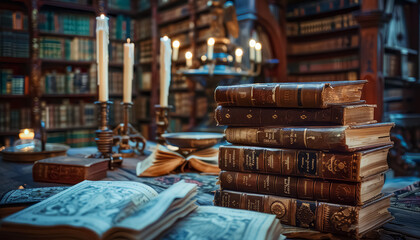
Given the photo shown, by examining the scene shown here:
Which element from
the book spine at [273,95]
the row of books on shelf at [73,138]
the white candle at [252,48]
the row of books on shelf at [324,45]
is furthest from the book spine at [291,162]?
the row of books on shelf at [324,45]

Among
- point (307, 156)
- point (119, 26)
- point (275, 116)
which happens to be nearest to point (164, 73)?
point (275, 116)

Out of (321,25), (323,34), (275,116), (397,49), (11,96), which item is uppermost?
(321,25)

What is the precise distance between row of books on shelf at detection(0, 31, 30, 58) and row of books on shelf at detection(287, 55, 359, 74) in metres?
3.41

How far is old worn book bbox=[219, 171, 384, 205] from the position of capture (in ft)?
2.35

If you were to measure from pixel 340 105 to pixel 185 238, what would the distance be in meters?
0.42

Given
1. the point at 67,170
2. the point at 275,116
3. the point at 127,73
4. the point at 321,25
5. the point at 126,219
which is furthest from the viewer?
the point at 321,25

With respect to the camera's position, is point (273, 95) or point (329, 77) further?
point (329, 77)

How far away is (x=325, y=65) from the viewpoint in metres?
4.60

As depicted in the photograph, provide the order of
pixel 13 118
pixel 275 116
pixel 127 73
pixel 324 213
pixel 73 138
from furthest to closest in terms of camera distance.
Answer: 1. pixel 73 138
2. pixel 13 118
3. pixel 127 73
4. pixel 275 116
5. pixel 324 213

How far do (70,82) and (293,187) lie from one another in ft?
14.0

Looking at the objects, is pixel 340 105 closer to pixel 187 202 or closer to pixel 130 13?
pixel 187 202

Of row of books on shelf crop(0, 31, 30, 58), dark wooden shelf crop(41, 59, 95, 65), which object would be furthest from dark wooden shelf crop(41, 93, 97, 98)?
row of books on shelf crop(0, 31, 30, 58)

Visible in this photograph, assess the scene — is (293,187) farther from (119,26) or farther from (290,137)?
(119,26)

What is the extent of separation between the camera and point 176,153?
1411 mm
